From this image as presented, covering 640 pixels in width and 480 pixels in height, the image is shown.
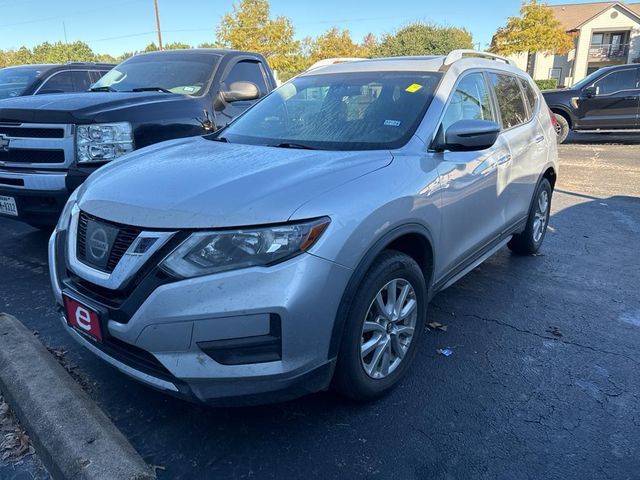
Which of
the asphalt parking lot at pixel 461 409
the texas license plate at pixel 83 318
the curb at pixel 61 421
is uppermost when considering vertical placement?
the texas license plate at pixel 83 318

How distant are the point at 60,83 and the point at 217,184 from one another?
275 inches

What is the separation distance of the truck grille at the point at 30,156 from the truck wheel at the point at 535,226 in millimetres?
3931

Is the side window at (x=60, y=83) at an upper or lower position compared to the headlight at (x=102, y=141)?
upper

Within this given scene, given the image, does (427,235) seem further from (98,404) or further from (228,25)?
(228,25)

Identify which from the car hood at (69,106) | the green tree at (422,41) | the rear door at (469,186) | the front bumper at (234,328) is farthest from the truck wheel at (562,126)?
the green tree at (422,41)

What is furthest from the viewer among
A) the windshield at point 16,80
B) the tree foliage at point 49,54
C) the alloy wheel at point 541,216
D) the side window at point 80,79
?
the tree foliage at point 49,54

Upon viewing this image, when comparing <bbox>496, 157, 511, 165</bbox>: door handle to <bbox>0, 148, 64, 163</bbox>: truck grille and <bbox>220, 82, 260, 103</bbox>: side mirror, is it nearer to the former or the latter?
<bbox>220, 82, 260, 103</bbox>: side mirror

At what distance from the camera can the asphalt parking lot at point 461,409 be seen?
2.19 metres

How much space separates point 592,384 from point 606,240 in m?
3.15

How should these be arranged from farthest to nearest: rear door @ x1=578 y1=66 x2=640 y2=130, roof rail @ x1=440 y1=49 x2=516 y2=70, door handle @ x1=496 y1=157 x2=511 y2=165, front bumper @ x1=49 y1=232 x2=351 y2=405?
rear door @ x1=578 y1=66 x2=640 y2=130 → door handle @ x1=496 y1=157 x2=511 y2=165 → roof rail @ x1=440 y1=49 x2=516 y2=70 → front bumper @ x1=49 y1=232 x2=351 y2=405

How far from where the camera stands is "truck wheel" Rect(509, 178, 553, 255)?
4.57 metres

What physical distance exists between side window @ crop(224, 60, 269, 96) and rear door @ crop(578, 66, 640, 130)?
1011 cm

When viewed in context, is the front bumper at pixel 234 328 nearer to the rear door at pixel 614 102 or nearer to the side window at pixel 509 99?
the side window at pixel 509 99

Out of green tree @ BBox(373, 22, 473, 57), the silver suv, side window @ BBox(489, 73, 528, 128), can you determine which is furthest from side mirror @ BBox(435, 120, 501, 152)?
green tree @ BBox(373, 22, 473, 57)
